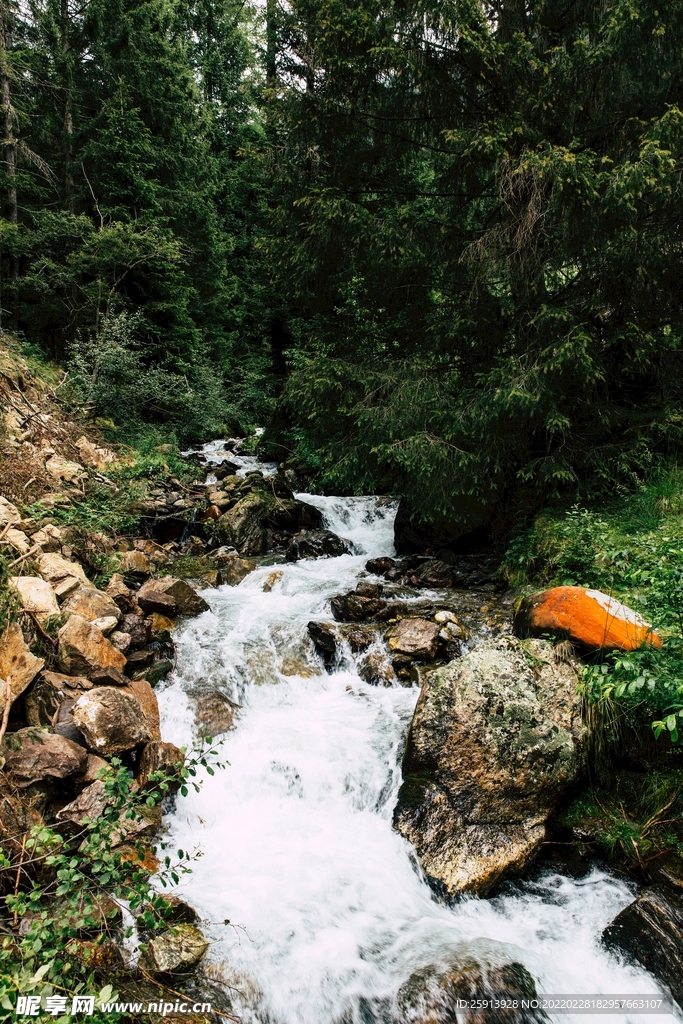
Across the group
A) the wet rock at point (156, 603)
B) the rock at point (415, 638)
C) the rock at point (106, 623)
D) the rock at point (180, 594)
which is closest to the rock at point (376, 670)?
the rock at point (415, 638)

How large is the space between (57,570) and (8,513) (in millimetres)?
897

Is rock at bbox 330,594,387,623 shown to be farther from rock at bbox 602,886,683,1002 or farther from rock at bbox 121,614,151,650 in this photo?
rock at bbox 602,886,683,1002

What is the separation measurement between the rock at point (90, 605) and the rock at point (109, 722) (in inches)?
50.7

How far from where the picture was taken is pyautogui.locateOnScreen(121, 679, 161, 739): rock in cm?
460

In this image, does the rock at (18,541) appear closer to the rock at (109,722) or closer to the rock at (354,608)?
the rock at (109,722)

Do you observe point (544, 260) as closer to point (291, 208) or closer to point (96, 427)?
point (291, 208)

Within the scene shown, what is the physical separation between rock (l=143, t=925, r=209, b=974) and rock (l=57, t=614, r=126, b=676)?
2211 millimetres

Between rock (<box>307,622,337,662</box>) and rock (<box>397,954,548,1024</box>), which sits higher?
rock (<box>397,954,548,1024</box>)

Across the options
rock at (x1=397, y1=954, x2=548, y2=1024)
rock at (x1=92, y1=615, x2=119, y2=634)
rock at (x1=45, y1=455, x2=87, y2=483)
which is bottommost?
rock at (x1=397, y1=954, x2=548, y2=1024)

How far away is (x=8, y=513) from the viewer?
598 cm

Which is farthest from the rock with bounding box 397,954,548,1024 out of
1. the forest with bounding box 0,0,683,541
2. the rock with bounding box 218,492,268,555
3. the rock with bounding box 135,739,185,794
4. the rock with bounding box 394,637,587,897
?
the rock with bounding box 218,492,268,555

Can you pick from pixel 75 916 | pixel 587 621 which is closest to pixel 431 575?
pixel 587 621

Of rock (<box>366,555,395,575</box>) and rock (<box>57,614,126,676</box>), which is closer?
rock (<box>57,614,126,676</box>)

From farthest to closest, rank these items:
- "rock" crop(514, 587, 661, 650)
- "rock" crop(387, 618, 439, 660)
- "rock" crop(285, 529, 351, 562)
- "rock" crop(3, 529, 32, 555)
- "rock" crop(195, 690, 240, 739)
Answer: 1. "rock" crop(285, 529, 351, 562)
2. "rock" crop(387, 618, 439, 660)
3. "rock" crop(3, 529, 32, 555)
4. "rock" crop(195, 690, 240, 739)
5. "rock" crop(514, 587, 661, 650)
